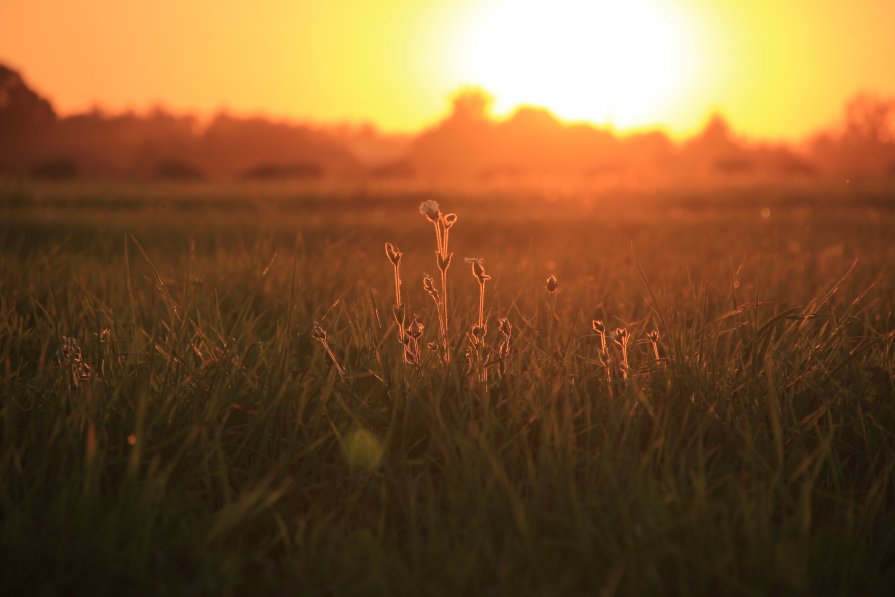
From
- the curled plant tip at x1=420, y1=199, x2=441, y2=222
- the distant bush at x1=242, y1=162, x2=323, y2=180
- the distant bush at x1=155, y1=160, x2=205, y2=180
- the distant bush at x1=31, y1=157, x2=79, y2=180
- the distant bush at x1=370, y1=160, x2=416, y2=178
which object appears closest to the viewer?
the curled plant tip at x1=420, y1=199, x2=441, y2=222

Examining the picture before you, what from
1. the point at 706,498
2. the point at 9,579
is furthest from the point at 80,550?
the point at 706,498

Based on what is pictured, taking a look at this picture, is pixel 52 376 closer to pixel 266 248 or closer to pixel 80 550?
pixel 80 550

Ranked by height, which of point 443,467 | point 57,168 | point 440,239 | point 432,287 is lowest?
point 443,467

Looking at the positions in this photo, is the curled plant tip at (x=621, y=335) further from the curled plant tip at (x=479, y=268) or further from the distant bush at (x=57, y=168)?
Result: the distant bush at (x=57, y=168)

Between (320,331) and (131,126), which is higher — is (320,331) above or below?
below

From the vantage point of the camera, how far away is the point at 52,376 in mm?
2197

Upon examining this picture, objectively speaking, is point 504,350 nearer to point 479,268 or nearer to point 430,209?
point 479,268

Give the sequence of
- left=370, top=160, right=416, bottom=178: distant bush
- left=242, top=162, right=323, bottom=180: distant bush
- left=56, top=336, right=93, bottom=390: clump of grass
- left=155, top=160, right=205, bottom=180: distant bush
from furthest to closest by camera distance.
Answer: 1. left=370, top=160, right=416, bottom=178: distant bush
2. left=242, top=162, right=323, bottom=180: distant bush
3. left=155, top=160, right=205, bottom=180: distant bush
4. left=56, top=336, right=93, bottom=390: clump of grass

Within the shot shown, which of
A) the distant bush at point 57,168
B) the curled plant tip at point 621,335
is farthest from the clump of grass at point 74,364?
the distant bush at point 57,168

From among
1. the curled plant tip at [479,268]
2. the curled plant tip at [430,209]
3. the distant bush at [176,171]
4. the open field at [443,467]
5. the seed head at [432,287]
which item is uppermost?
the distant bush at [176,171]

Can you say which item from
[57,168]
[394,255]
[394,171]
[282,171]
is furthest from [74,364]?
[394,171]

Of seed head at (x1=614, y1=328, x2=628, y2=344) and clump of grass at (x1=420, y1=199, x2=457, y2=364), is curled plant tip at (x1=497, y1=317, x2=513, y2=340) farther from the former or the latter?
seed head at (x1=614, y1=328, x2=628, y2=344)

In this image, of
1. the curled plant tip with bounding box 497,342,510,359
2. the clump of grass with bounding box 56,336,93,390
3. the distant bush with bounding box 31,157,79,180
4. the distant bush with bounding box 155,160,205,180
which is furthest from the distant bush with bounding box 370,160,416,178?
the curled plant tip with bounding box 497,342,510,359

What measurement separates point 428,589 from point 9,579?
2.59ft
